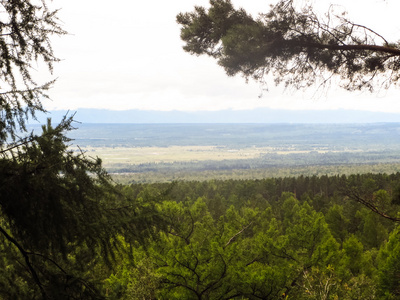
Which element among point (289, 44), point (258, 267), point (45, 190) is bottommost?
point (258, 267)

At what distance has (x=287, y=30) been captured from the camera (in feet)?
20.1

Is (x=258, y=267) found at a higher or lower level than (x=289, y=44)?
lower

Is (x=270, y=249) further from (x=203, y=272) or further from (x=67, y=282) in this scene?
(x=67, y=282)

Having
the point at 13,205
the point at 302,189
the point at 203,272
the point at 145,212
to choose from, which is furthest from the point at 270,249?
the point at 302,189

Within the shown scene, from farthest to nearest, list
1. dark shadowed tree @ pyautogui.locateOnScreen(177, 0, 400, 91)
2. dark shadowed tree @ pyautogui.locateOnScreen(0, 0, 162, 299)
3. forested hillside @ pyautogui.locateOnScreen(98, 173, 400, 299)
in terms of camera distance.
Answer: forested hillside @ pyautogui.locateOnScreen(98, 173, 400, 299) → dark shadowed tree @ pyautogui.locateOnScreen(177, 0, 400, 91) → dark shadowed tree @ pyautogui.locateOnScreen(0, 0, 162, 299)

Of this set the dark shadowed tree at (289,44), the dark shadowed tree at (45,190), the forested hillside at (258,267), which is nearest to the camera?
the dark shadowed tree at (45,190)

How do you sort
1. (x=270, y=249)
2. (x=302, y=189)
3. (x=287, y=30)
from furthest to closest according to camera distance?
1. (x=302, y=189)
2. (x=270, y=249)
3. (x=287, y=30)

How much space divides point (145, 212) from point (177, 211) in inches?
783

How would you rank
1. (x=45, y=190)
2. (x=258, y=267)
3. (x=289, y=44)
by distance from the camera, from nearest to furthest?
(x=45, y=190), (x=289, y=44), (x=258, y=267)

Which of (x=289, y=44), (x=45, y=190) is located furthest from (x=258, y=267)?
(x=45, y=190)

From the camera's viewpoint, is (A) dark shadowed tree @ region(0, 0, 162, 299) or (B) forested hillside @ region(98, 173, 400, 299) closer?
(A) dark shadowed tree @ region(0, 0, 162, 299)

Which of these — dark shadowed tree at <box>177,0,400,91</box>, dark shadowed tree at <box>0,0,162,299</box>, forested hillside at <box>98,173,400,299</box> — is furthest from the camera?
forested hillside at <box>98,173,400,299</box>

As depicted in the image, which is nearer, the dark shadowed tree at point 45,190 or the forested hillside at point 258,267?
the dark shadowed tree at point 45,190

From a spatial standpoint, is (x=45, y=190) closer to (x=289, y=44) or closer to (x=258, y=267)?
(x=289, y=44)
